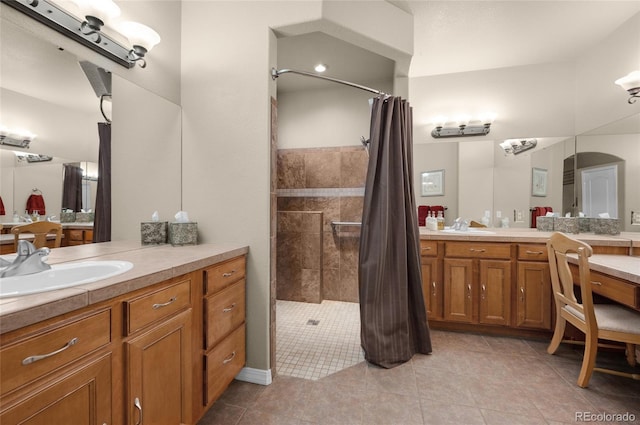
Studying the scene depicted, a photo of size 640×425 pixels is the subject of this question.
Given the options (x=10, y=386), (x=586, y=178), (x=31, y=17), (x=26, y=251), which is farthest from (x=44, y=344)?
(x=586, y=178)

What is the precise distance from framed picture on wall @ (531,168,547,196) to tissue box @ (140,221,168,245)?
340cm

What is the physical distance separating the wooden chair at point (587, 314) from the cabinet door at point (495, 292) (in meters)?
0.36

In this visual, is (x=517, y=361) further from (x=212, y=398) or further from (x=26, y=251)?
(x=26, y=251)

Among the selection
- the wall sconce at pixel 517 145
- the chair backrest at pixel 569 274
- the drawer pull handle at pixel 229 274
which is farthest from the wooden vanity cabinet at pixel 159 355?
the wall sconce at pixel 517 145

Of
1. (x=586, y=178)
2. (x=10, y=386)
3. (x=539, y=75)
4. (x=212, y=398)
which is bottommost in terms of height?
(x=212, y=398)

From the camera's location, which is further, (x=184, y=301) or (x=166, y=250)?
(x=166, y=250)

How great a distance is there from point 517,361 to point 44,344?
8.73 ft

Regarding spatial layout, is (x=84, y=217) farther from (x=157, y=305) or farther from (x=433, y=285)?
(x=433, y=285)

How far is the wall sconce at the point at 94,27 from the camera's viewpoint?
122cm

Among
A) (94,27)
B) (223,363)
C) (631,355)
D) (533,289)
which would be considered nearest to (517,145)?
(533,289)

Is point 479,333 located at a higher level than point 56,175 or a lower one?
lower

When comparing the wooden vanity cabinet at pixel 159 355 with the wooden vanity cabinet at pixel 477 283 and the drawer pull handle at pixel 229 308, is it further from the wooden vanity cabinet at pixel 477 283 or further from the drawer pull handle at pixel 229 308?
the wooden vanity cabinet at pixel 477 283

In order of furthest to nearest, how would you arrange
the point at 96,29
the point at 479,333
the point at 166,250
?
the point at 479,333, the point at 166,250, the point at 96,29

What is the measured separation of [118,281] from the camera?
3.06ft
